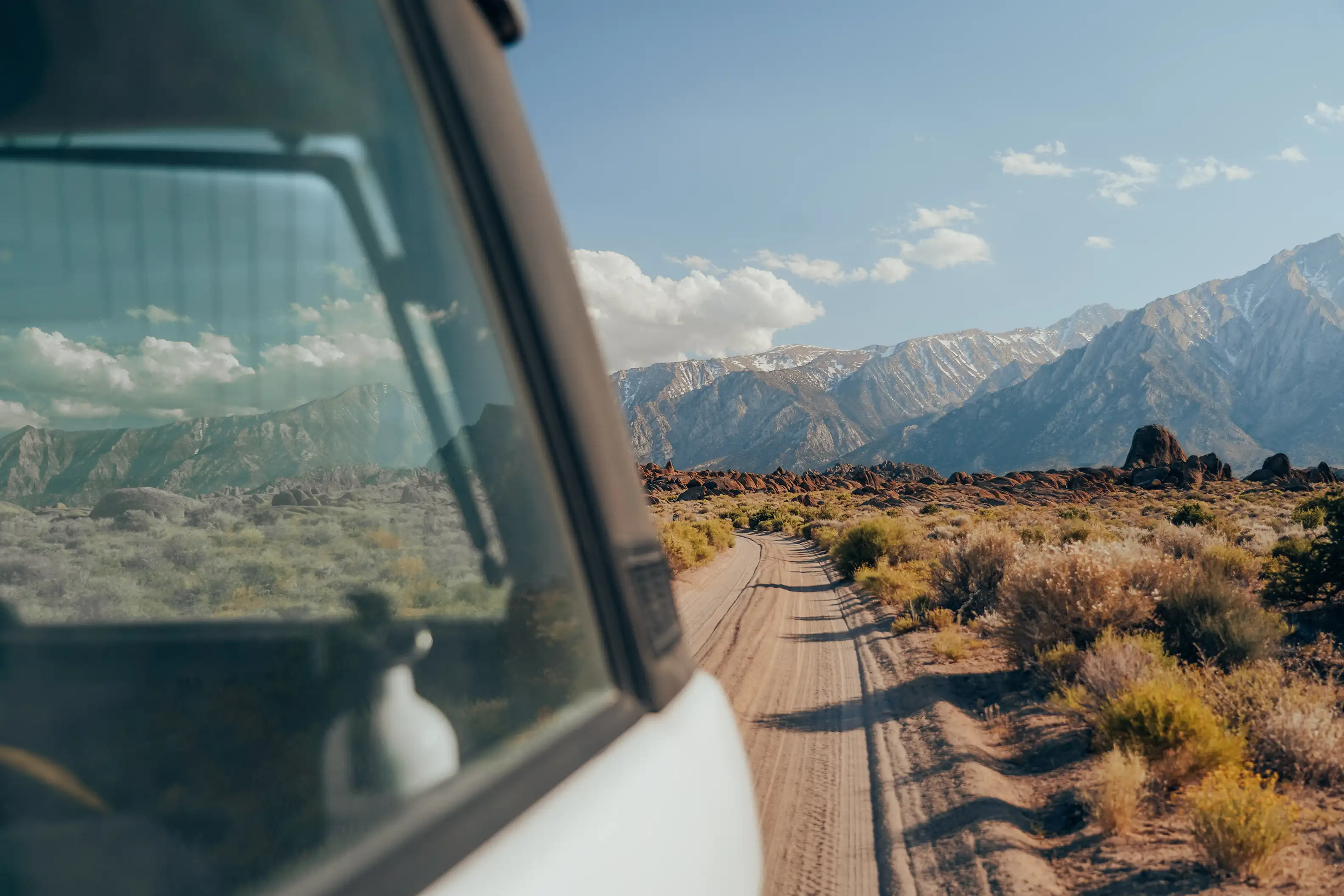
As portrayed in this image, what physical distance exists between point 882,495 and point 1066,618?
51.9 m

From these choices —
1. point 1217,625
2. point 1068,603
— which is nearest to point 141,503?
point 1068,603

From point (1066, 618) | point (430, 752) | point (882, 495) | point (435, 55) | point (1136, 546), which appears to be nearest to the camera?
point (430, 752)

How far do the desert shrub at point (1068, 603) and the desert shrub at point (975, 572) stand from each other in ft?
6.94

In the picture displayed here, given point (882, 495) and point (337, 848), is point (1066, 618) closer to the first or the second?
point (337, 848)

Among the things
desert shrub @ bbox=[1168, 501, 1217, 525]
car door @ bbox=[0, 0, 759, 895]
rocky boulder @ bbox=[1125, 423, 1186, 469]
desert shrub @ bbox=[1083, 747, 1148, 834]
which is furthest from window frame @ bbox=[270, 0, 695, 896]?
rocky boulder @ bbox=[1125, 423, 1186, 469]

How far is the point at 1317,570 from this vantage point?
994 cm

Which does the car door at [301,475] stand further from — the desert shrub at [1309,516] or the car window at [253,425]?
the desert shrub at [1309,516]

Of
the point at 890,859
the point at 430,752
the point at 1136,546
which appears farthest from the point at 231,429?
the point at 1136,546

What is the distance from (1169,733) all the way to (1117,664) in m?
1.45

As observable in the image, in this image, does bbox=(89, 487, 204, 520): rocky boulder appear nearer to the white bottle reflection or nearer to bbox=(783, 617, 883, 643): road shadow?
the white bottle reflection

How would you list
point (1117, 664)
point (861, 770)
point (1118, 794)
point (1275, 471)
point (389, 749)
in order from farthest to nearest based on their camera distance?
1. point (1275, 471)
2. point (1117, 664)
3. point (861, 770)
4. point (1118, 794)
5. point (389, 749)

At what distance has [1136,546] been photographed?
12422 millimetres

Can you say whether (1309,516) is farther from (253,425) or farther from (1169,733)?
(253,425)

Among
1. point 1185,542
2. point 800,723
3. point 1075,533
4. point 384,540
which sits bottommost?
point 1185,542
